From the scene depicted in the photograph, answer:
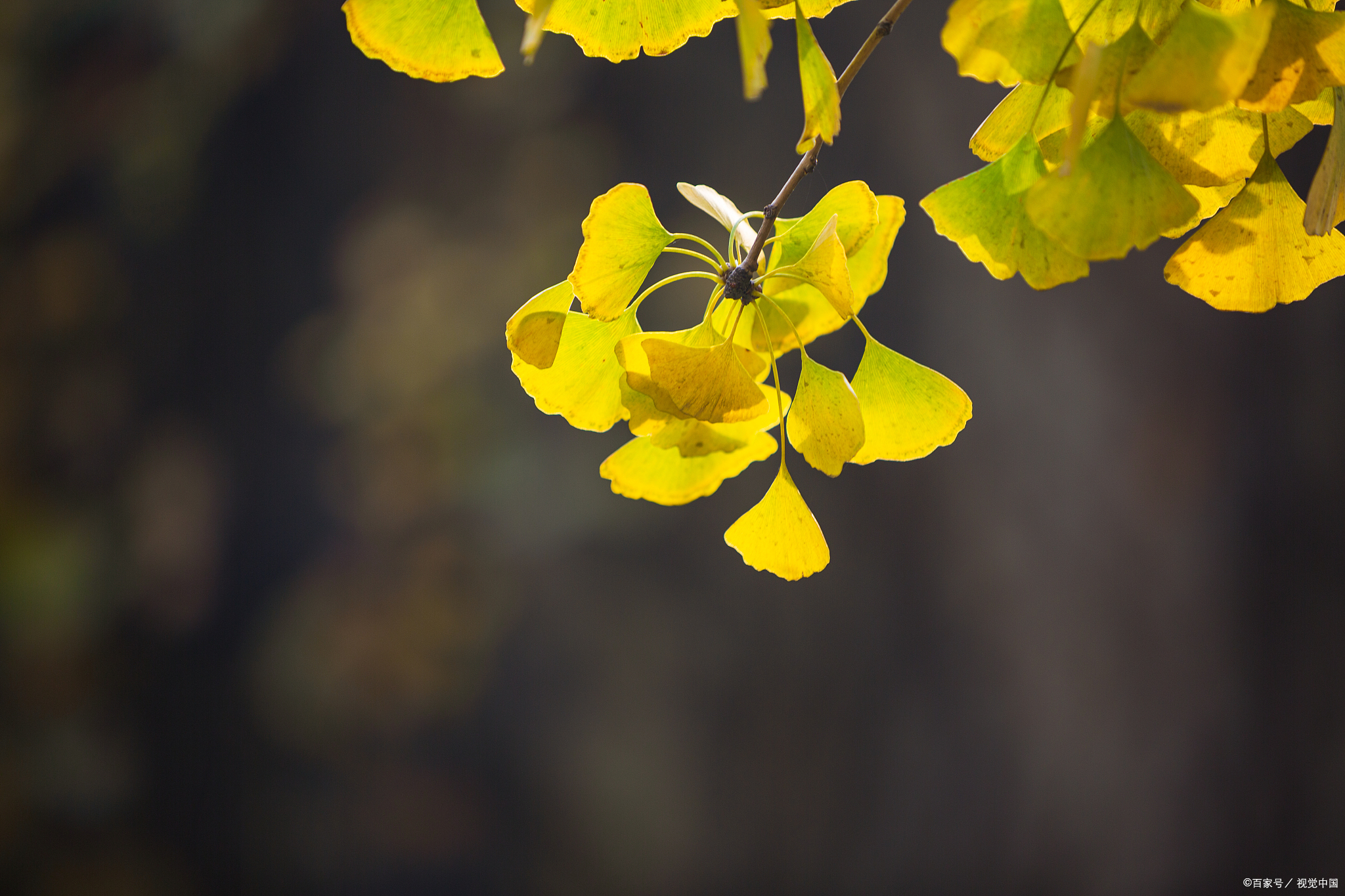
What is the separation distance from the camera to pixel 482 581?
3.63 feet

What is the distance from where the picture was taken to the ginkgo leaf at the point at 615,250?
213mm

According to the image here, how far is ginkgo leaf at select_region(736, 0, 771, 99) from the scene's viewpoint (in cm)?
14

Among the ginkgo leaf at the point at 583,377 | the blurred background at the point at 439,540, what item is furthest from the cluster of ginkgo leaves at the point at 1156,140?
the blurred background at the point at 439,540

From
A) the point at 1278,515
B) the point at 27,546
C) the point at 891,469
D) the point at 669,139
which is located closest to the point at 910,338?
the point at 891,469

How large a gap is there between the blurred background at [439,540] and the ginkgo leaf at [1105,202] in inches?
36.6

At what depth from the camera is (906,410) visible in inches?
9.6

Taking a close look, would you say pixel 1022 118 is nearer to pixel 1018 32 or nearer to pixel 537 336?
pixel 1018 32

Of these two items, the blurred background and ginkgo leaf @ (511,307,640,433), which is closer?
ginkgo leaf @ (511,307,640,433)

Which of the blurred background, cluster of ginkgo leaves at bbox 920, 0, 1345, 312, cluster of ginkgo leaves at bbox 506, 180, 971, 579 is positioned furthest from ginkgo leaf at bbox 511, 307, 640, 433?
the blurred background

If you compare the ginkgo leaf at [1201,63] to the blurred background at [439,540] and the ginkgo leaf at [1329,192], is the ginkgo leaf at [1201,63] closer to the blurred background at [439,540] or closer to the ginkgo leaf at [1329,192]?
the ginkgo leaf at [1329,192]

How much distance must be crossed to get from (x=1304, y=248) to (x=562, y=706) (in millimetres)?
1054

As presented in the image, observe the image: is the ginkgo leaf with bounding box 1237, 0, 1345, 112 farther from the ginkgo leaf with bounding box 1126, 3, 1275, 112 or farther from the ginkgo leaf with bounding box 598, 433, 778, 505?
the ginkgo leaf with bounding box 598, 433, 778, 505

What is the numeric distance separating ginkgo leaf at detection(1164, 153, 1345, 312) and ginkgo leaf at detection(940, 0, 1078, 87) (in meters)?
0.06

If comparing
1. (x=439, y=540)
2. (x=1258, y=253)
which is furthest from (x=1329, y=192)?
(x=439, y=540)
